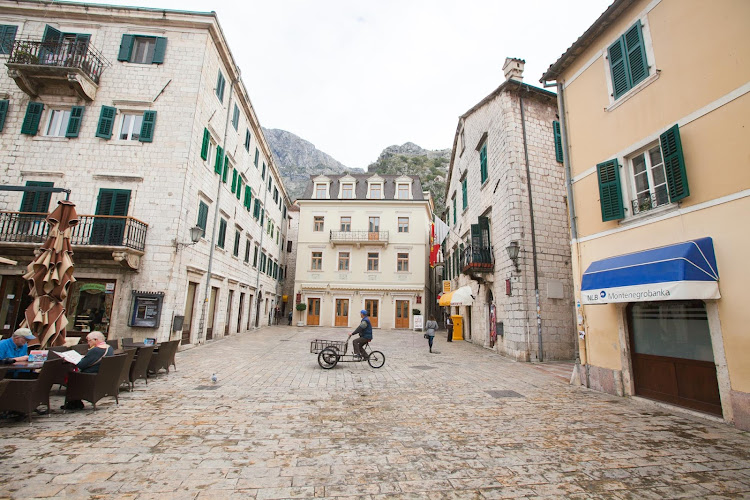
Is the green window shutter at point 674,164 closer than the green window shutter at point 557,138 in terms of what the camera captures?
Yes

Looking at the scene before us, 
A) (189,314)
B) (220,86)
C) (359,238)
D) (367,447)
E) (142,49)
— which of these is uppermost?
(142,49)

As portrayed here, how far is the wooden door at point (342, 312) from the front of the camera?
29.5 m

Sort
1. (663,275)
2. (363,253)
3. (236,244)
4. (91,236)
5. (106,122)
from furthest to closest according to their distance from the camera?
(363,253), (236,244), (106,122), (91,236), (663,275)

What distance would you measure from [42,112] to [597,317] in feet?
68.4

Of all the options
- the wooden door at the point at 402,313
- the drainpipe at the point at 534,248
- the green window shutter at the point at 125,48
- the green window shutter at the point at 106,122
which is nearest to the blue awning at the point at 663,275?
the drainpipe at the point at 534,248

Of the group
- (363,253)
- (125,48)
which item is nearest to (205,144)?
(125,48)

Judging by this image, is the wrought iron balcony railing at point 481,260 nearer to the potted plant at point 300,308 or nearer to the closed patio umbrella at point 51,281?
the closed patio umbrella at point 51,281

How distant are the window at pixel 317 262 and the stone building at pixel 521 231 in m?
→ 16.7

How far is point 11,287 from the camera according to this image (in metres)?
12.6

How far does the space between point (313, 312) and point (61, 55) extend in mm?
22285

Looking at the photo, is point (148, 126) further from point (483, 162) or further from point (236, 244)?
point (483, 162)

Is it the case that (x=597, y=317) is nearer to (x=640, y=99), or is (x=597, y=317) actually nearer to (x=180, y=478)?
(x=640, y=99)

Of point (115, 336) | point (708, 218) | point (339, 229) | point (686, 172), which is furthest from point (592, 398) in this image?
point (339, 229)

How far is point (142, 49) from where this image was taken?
14.5 m
